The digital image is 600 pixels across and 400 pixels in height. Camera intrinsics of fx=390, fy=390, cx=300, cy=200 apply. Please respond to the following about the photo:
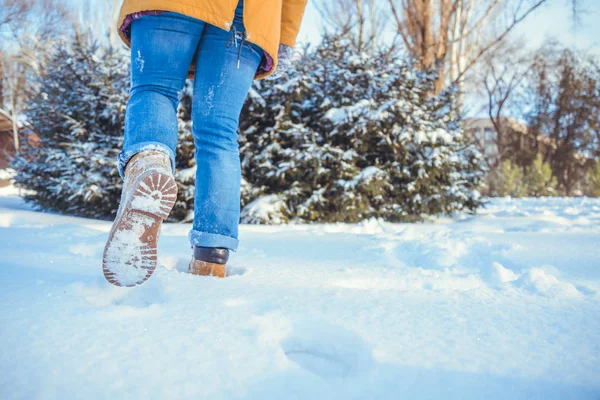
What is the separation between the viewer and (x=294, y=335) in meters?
0.64

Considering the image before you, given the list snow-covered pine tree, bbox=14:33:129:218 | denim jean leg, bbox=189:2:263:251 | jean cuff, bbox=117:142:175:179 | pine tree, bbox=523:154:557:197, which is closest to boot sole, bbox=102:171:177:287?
jean cuff, bbox=117:142:175:179

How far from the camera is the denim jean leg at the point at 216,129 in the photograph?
41.0 inches

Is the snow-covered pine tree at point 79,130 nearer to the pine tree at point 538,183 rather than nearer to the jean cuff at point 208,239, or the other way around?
the jean cuff at point 208,239

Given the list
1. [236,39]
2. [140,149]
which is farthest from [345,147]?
[140,149]

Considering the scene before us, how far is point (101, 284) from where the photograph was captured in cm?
82

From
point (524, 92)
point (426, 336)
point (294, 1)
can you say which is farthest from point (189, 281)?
point (524, 92)

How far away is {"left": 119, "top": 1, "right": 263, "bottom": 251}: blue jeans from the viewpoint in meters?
0.98

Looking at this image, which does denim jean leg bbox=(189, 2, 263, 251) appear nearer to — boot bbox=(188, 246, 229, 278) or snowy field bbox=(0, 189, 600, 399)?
boot bbox=(188, 246, 229, 278)

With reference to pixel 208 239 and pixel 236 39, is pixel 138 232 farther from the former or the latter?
pixel 236 39

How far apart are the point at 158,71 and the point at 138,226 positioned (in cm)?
44

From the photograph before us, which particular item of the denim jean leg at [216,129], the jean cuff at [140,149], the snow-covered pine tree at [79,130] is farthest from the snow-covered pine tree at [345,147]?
the jean cuff at [140,149]

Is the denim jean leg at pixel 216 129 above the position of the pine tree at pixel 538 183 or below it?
below

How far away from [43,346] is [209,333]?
0.73 ft

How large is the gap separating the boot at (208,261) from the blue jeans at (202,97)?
0.7 inches
